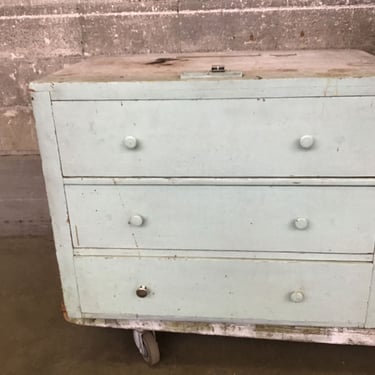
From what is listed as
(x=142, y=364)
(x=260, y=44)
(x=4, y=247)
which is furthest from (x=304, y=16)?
(x=4, y=247)

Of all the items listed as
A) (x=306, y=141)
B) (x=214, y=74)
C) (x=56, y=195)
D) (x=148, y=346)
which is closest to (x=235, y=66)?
(x=214, y=74)

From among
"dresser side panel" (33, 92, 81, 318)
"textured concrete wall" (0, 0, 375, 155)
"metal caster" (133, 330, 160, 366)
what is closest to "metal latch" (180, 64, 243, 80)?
"dresser side panel" (33, 92, 81, 318)

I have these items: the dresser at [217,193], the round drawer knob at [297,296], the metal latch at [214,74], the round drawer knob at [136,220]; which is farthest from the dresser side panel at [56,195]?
the round drawer knob at [297,296]

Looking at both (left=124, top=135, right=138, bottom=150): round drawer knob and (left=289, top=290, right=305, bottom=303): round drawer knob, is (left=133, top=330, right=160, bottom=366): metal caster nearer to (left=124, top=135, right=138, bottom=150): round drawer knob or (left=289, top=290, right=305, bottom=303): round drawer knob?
(left=289, top=290, right=305, bottom=303): round drawer knob

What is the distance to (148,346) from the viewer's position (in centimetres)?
129

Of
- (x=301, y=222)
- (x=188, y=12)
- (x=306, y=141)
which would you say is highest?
(x=188, y=12)

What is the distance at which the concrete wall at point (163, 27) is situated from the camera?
57.7 inches

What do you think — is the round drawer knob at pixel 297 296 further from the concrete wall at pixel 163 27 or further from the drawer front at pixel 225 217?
the concrete wall at pixel 163 27

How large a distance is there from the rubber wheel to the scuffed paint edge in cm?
5

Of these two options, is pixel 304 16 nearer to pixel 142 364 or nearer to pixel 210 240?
pixel 210 240

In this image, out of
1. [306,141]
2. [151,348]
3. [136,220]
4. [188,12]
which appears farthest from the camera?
[188,12]

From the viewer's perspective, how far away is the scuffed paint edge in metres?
1.17

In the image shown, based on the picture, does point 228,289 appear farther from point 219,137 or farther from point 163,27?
point 163,27

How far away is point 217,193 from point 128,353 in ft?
2.02
